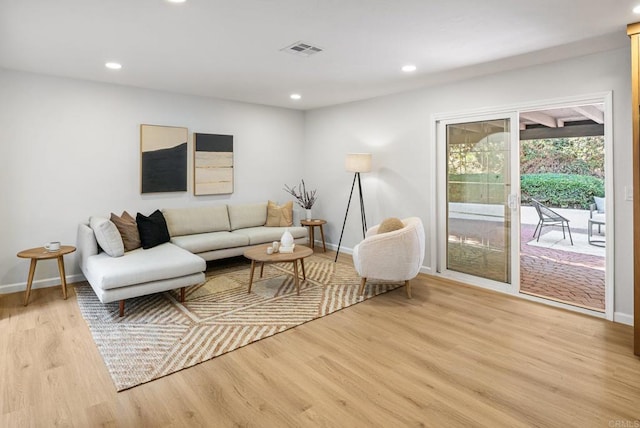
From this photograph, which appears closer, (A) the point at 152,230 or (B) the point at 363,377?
(B) the point at 363,377

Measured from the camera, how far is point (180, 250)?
13.5ft

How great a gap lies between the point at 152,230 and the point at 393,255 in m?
2.91

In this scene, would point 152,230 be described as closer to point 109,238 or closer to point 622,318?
point 109,238

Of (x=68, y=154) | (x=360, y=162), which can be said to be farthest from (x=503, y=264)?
(x=68, y=154)

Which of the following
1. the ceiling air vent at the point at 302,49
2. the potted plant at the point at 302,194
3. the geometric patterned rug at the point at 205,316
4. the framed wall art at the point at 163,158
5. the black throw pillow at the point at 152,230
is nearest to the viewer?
the geometric patterned rug at the point at 205,316

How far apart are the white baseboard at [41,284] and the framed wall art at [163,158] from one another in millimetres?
1341

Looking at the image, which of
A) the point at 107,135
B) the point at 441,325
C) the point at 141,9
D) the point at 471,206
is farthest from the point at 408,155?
the point at 107,135

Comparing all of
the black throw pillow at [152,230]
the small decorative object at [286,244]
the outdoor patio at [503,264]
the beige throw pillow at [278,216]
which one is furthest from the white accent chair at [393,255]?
the black throw pillow at [152,230]

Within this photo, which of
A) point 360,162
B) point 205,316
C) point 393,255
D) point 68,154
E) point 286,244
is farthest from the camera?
point 360,162

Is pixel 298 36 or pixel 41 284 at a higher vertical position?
pixel 298 36

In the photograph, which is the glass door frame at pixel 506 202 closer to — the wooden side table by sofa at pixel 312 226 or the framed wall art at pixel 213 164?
the wooden side table by sofa at pixel 312 226

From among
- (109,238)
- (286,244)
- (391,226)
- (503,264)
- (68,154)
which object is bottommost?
(503,264)

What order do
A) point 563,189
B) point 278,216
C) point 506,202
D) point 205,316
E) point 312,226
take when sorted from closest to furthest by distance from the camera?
point 205,316 < point 506,202 < point 278,216 < point 312,226 < point 563,189

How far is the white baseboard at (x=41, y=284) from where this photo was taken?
13.1 ft
